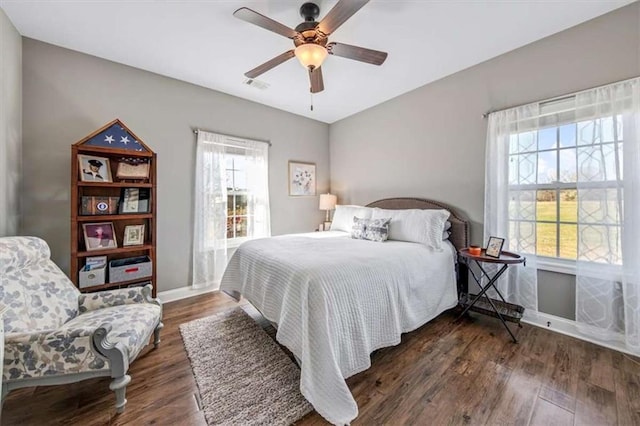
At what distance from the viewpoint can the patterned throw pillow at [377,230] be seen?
2.85 metres

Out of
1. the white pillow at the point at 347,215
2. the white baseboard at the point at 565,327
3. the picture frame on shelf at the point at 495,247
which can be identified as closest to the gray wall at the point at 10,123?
the white pillow at the point at 347,215

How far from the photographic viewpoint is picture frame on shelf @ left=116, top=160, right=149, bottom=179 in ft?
8.24

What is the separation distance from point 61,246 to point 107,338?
168 cm

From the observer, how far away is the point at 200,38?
7.40ft

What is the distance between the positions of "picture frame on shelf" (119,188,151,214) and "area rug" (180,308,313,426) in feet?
4.17

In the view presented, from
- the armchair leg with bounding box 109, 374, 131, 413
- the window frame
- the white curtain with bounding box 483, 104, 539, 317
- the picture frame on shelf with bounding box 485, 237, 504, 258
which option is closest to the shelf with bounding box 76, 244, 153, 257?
the armchair leg with bounding box 109, 374, 131, 413

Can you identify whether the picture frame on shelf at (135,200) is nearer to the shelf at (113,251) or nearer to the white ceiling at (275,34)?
the shelf at (113,251)

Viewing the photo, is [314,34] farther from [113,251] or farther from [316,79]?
[113,251]

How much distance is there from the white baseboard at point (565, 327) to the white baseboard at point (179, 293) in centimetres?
367

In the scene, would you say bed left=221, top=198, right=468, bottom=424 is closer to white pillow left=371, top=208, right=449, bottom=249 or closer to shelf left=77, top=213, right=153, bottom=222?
white pillow left=371, top=208, right=449, bottom=249

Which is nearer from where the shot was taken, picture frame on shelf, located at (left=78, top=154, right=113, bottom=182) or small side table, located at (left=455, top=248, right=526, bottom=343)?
small side table, located at (left=455, top=248, right=526, bottom=343)

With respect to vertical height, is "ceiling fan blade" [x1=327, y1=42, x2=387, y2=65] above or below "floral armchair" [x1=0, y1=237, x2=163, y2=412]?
above

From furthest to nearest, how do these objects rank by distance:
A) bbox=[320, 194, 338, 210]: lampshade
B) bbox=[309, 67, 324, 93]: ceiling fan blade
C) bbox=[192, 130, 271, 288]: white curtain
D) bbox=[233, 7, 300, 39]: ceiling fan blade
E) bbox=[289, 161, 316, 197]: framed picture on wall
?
bbox=[320, 194, 338, 210]: lampshade, bbox=[289, 161, 316, 197]: framed picture on wall, bbox=[192, 130, 271, 288]: white curtain, bbox=[309, 67, 324, 93]: ceiling fan blade, bbox=[233, 7, 300, 39]: ceiling fan blade

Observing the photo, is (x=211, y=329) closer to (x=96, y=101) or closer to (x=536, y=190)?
(x=96, y=101)
